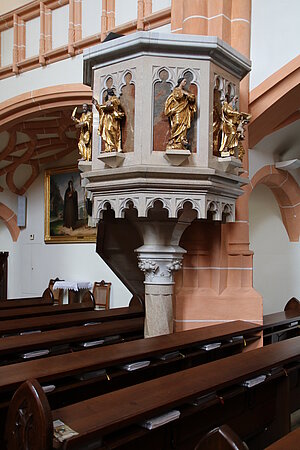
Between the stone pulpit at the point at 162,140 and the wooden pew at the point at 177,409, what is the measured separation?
0.98 metres

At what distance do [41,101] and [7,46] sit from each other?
1.19m

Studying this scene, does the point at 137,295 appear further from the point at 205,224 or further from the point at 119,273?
the point at 205,224

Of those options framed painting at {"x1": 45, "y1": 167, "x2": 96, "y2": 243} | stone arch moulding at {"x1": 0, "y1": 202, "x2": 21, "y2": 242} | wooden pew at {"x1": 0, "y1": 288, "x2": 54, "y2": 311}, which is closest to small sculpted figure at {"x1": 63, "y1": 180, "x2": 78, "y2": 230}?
framed painting at {"x1": 45, "y1": 167, "x2": 96, "y2": 243}

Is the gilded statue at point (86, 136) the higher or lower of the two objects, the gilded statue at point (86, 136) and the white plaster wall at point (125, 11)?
the lower

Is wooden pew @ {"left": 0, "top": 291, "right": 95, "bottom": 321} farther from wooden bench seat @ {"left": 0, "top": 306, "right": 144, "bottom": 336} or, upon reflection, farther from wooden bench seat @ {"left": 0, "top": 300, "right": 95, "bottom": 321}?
wooden bench seat @ {"left": 0, "top": 306, "right": 144, "bottom": 336}

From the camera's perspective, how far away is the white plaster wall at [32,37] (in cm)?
664

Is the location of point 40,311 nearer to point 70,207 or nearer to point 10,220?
point 70,207

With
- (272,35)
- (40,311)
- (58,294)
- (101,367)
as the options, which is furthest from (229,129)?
(58,294)

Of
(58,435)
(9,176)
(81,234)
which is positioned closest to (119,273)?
(58,435)

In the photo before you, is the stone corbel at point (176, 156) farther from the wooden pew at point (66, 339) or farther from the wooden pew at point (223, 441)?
the wooden pew at point (223, 441)

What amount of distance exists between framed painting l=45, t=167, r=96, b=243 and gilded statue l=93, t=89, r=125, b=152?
18.0 ft

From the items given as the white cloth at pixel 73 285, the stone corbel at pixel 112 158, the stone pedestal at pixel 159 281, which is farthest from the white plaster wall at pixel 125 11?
the white cloth at pixel 73 285

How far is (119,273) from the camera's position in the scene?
15.1 feet

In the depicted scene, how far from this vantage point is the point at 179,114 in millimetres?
3363
